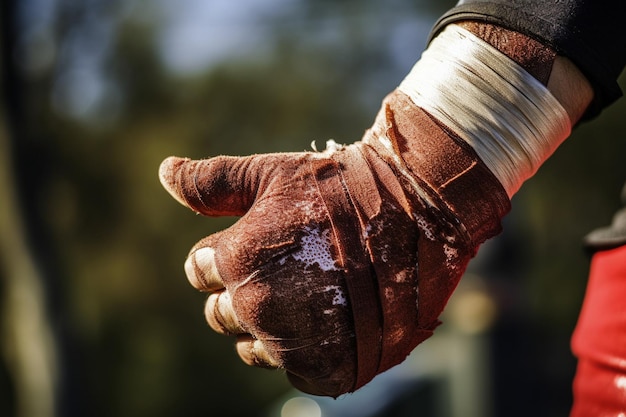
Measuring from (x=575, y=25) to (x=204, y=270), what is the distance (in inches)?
32.2

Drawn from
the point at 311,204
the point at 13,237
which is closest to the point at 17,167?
the point at 13,237

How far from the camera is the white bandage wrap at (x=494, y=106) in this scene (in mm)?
1426

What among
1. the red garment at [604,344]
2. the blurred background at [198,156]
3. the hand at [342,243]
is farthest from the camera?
the blurred background at [198,156]

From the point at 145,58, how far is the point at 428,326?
31.9 ft

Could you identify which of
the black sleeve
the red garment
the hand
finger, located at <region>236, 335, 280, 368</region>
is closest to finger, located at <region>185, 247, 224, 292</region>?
the hand

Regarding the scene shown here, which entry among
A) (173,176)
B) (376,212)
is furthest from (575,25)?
(173,176)

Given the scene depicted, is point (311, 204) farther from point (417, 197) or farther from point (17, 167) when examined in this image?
point (17, 167)

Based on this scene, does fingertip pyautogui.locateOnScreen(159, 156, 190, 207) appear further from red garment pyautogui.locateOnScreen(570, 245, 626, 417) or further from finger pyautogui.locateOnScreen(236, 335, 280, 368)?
red garment pyautogui.locateOnScreen(570, 245, 626, 417)

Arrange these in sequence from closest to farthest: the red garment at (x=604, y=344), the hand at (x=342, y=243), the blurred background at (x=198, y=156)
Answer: the hand at (x=342, y=243), the red garment at (x=604, y=344), the blurred background at (x=198, y=156)

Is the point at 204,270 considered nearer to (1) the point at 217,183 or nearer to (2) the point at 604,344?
(1) the point at 217,183

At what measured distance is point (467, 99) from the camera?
1437mm

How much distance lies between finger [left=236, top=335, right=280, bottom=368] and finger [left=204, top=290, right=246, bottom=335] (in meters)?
0.02

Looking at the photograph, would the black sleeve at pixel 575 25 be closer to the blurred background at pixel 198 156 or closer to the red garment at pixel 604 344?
the red garment at pixel 604 344

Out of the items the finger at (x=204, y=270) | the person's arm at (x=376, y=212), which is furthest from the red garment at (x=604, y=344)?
the finger at (x=204, y=270)
